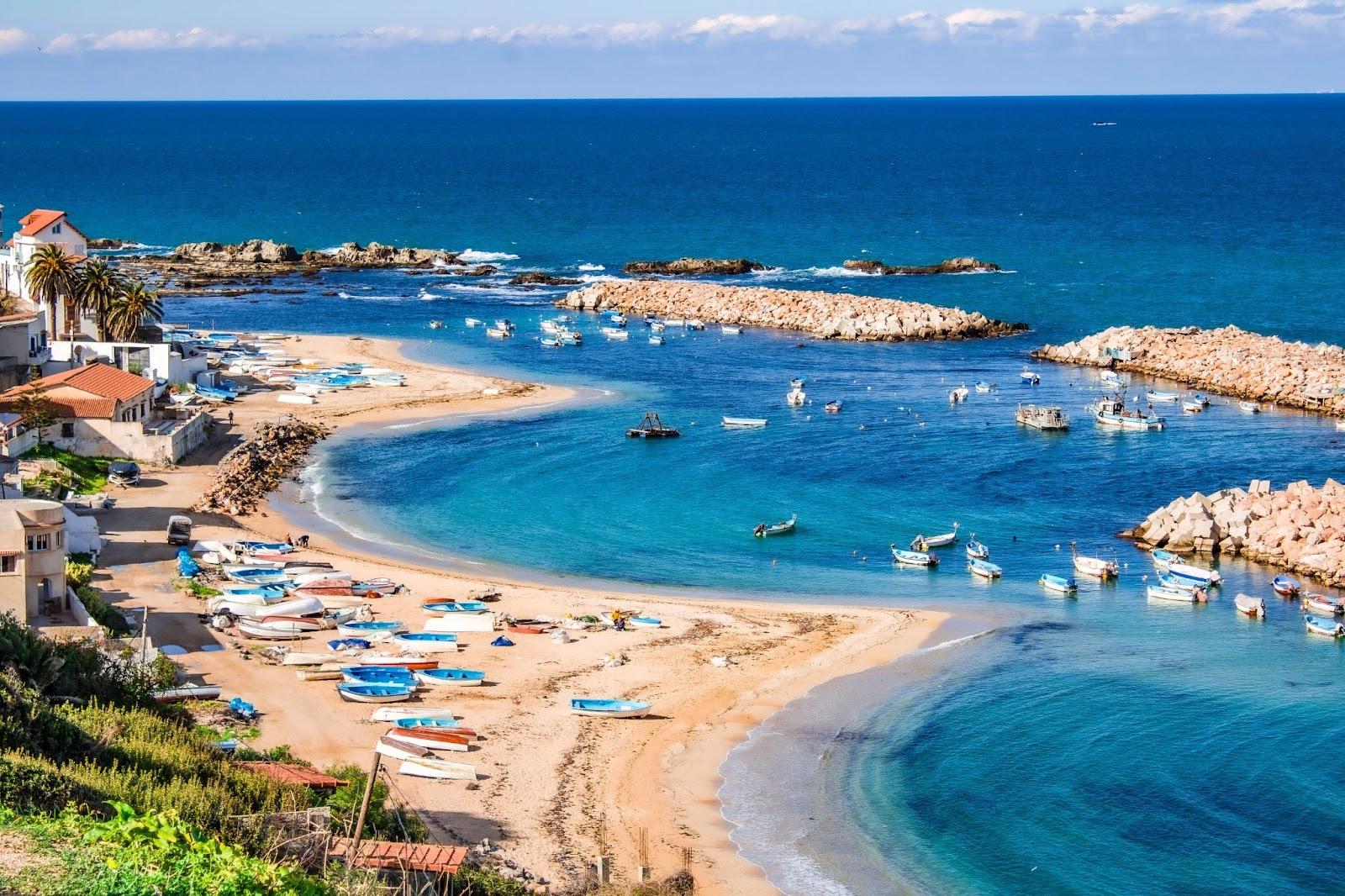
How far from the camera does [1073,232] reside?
161000 mm

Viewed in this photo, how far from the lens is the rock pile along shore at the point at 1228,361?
273 feet

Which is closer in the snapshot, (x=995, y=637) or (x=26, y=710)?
(x=26, y=710)

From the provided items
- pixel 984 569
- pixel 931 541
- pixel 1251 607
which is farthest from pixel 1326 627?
pixel 931 541

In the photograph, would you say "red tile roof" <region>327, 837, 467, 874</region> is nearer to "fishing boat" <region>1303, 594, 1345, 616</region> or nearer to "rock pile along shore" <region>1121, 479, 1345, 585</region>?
"fishing boat" <region>1303, 594, 1345, 616</region>

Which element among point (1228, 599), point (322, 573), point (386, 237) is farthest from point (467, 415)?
point (386, 237)

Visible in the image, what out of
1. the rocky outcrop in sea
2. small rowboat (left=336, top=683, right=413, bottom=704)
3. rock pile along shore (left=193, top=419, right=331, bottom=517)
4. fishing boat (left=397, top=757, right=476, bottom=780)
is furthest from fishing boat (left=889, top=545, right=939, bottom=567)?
the rocky outcrop in sea

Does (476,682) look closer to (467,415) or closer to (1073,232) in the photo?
(467,415)

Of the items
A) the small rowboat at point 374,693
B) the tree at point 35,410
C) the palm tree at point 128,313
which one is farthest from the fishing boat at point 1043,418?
the tree at point 35,410

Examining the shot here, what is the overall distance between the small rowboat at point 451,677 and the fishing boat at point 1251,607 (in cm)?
2604

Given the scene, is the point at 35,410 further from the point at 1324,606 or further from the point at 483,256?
the point at 483,256

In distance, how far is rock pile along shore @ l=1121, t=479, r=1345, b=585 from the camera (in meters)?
55.3

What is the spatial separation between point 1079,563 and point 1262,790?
60.3ft

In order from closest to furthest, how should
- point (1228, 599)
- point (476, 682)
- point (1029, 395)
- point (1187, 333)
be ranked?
point (476, 682) < point (1228, 599) < point (1029, 395) < point (1187, 333)

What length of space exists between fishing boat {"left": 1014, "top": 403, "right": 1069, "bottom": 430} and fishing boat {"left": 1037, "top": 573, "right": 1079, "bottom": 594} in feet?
81.5
